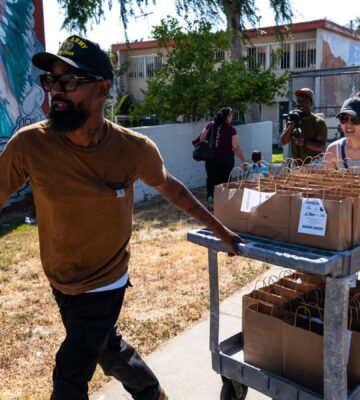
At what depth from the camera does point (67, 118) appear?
84.7 inches

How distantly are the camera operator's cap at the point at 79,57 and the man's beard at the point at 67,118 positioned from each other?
6.8 inches

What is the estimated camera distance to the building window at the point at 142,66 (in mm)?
27891

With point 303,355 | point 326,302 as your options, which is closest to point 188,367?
point 303,355

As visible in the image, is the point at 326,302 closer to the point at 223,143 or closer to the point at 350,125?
the point at 350,125

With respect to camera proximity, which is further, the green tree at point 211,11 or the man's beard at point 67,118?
the green tree at point 211,11

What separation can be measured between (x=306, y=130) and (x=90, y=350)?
4456 mm

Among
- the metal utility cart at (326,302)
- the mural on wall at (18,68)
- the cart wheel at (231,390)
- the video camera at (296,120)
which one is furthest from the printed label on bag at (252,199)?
the mural on wall at (18,68)

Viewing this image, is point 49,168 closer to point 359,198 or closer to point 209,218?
point 209,218

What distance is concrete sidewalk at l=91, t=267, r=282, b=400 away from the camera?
9.87 ft

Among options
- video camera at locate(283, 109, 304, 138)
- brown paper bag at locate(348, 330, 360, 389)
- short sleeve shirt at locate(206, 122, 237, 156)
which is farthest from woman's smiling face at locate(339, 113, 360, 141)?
short sleeve shirt at locate(206, 122, 237, 156)

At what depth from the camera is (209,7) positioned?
1437cm

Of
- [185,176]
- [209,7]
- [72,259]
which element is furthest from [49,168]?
[209,7]

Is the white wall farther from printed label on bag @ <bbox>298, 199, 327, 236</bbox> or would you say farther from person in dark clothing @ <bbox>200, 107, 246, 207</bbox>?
printed label on bag @ <bbox>298, 199, 327, 236</bbox>

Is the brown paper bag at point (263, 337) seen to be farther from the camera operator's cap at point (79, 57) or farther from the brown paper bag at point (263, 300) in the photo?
the camera operator's cap at point (79, 57)
